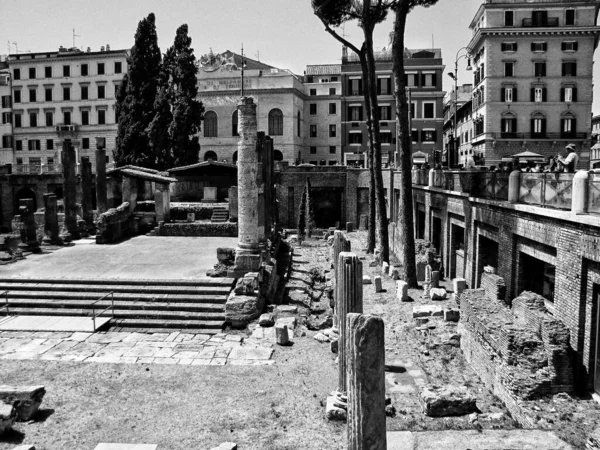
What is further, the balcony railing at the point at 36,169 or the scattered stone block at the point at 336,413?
the balcony railing at the point at 36,169

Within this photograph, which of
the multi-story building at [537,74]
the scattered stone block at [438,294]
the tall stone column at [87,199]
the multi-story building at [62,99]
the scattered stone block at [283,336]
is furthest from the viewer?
the multi-story building at [62,99]

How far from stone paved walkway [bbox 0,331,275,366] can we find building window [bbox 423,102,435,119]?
4360 cm

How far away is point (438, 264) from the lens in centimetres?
2158

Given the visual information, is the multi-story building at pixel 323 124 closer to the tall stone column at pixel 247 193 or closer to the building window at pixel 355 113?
the building window at pixel 355 113

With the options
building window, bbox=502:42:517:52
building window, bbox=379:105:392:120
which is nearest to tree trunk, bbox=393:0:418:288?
building window, bbox=502:42:517:52

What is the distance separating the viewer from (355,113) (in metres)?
56.9

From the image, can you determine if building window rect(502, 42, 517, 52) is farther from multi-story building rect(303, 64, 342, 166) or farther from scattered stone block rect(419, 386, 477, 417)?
scattered stone block rect(419, 386, 477, 417)

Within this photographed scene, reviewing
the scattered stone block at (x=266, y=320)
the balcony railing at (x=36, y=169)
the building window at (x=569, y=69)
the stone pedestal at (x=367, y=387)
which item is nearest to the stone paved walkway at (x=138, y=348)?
the scattered stone block at (x=266, y=320)

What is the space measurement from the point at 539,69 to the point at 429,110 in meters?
12.3

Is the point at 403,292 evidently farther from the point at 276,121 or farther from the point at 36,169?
the point at 276,121

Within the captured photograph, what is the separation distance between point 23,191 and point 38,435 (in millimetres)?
39287

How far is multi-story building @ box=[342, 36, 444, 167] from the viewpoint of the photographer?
53875 millimetres

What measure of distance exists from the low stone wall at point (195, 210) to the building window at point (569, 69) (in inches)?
1080

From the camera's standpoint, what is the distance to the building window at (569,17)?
4231 cm
